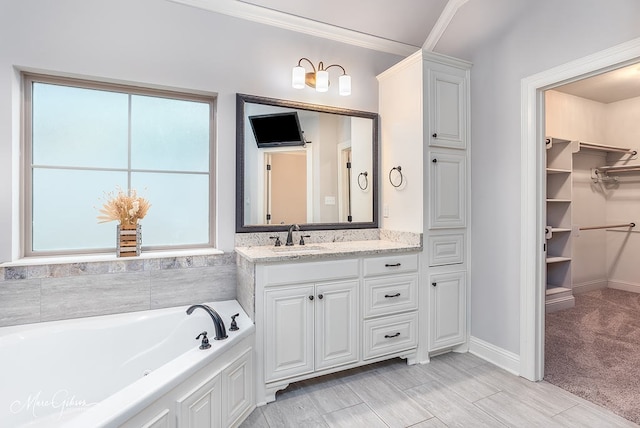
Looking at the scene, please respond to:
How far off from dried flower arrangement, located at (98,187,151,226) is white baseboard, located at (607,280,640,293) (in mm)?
5695

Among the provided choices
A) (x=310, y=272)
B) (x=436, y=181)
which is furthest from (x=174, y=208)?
(x=436, y=181)

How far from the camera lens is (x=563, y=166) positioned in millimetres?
3707

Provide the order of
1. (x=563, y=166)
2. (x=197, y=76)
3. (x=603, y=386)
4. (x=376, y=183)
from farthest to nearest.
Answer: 1. (x=563, y=166)
2. (x=376, y=183)
3. (x=197, y=76)
4. (x=603, y=386)

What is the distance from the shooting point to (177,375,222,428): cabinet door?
1320 millimetres

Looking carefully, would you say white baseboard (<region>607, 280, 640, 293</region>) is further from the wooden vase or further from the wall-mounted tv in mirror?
the wooden vase

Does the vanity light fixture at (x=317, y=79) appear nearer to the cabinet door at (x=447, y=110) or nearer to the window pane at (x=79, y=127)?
the cabinet door at (x=447, y=110)

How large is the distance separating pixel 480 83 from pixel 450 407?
234cm

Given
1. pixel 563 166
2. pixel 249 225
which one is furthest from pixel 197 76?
pixel 563 166

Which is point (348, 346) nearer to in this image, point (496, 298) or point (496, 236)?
point (496, 298)

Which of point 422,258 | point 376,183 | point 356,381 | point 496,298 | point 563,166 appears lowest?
point 356,381

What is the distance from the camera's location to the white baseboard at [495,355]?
2.29 metres

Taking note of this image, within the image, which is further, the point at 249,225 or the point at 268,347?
the point at 249,225

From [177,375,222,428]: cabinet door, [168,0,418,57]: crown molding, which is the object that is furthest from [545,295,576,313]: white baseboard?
[177,375,222,428]: cabinet door

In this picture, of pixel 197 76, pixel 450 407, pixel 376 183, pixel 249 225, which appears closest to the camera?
pixel 450 407
